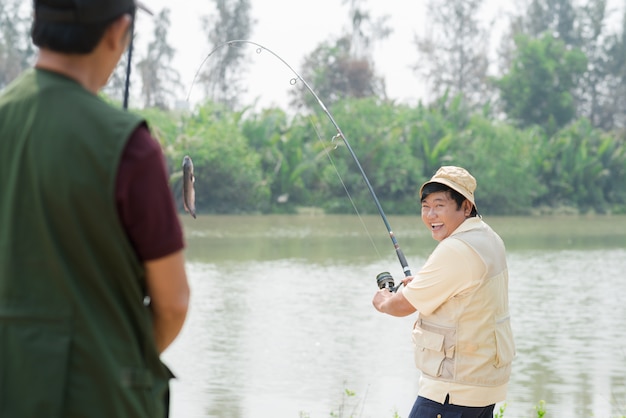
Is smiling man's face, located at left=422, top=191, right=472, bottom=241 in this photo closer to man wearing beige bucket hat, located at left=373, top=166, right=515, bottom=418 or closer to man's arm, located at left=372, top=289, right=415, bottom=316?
man wearing beige bucket hat, located at left=373, top=166, right=515, bottom=418

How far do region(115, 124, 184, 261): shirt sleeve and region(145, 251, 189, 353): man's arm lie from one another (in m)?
0.02

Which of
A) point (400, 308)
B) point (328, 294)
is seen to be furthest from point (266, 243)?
point (400, 308)

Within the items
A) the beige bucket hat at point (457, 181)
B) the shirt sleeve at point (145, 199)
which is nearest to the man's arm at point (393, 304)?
the beige bucket hat at point (457, 181)

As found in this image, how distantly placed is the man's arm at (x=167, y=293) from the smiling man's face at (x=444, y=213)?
1583 millimetres

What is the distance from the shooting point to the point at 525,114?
43844mm

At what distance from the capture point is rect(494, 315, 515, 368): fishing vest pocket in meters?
3.03

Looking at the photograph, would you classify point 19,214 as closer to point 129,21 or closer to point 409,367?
point 129,21

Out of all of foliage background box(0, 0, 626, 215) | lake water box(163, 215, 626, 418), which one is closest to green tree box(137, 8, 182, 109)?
foliage background box(0, 0, 626, 215)

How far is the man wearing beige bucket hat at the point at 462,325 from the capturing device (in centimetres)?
299

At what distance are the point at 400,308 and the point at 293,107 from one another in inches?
1605

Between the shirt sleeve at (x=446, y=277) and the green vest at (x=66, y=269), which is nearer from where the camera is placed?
the green vest at (x=66, y=269)

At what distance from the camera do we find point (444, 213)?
3203 millimetres

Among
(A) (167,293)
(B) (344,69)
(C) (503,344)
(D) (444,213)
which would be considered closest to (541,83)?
(B) (344,69)

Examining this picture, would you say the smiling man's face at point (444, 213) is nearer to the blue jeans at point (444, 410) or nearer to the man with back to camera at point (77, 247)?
the blue jeans at point (444, 410)
